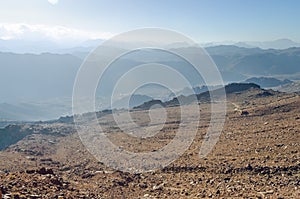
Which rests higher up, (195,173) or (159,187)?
(159,187)

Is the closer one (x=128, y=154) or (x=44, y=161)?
(x=128, y=154)

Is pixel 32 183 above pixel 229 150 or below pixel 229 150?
above

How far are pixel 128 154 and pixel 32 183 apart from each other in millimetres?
14521

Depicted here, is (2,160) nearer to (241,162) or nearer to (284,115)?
(241,162)

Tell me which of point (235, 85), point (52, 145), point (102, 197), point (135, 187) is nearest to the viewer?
point (102, 197)

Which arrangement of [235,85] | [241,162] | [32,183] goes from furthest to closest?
1. [235,85]
2. [241,162]
3. [32,183]

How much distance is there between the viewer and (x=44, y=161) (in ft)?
104

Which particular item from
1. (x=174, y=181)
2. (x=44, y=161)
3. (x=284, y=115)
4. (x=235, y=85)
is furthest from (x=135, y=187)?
(x=235, y=85)

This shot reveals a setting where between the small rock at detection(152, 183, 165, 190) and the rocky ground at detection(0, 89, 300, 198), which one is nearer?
the rocky ground at detection(0, 89, 300, 198)

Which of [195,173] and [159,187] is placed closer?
[159,187]

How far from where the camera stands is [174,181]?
18.1 meters

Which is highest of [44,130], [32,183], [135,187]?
[32,183]

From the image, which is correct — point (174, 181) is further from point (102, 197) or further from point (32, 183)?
point (32, 183)

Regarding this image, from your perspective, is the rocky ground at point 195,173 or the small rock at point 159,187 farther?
the small rock at point 159,187
